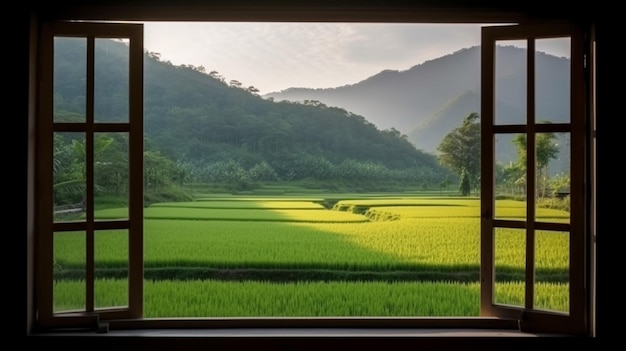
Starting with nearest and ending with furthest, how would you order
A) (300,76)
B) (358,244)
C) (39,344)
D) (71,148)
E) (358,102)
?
(39,344) < (71,148) < (358,244) < (300,76) < (358,102)

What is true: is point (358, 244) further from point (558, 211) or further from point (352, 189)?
point (558, 211)

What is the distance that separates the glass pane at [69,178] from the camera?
205 centimetres

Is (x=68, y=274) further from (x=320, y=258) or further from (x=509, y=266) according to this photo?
(x=320, y=258)

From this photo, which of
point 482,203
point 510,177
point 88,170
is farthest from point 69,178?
point 510,177

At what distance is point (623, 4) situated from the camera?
6.48 feet

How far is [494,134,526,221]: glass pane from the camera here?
2.13 metres

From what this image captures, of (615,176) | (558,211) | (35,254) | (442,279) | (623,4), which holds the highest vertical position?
(623,4)

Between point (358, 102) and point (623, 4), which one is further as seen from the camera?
point (358, 102)

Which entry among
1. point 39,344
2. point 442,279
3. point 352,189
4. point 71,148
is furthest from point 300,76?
point 39,344

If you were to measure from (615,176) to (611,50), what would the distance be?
0.50m

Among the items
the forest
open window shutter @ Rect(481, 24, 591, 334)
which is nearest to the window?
open window shutter @ Rect(481, 24, 591, 334)

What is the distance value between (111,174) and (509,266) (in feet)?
5.77

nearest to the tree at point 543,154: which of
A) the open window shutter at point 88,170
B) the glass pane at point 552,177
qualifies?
the glass pane at point 552,177

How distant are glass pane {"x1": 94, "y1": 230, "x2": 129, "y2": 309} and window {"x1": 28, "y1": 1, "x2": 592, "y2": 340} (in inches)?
0.5
